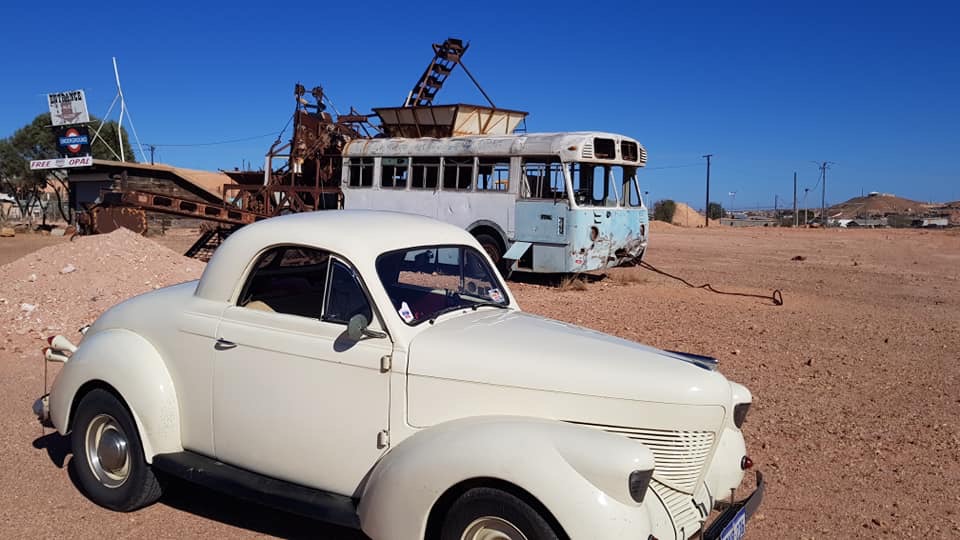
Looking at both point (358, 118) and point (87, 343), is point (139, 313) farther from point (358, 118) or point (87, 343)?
point (358, 118)

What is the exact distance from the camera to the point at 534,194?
13617 mm

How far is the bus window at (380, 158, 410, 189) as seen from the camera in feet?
50.8

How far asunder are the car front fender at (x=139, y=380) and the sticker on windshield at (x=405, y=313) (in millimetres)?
1417

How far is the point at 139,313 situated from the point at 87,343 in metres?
0.43

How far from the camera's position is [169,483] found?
461 cm

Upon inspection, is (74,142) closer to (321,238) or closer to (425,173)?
(425,173)

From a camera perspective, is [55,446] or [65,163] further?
[65,163]

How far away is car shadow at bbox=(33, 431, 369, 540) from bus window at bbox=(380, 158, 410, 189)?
36.3 ft

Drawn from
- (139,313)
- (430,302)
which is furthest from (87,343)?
(430,302)

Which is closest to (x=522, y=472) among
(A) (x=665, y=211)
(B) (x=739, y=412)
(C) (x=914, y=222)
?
(B) (x=739, y=412)

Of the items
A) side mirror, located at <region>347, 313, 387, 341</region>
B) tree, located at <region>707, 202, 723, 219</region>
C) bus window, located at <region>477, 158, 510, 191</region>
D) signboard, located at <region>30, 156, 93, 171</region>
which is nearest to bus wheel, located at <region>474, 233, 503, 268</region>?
bus window, located at <region>477, 158, 510, 191</region>

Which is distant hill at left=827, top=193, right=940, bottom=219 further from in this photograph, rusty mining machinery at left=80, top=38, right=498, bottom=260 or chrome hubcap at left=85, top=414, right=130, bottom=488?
chrome hubcap at left=85, top=414, right=130, bottom=488

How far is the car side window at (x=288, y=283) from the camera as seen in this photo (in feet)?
13.1

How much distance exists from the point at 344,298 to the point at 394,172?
480 inches
